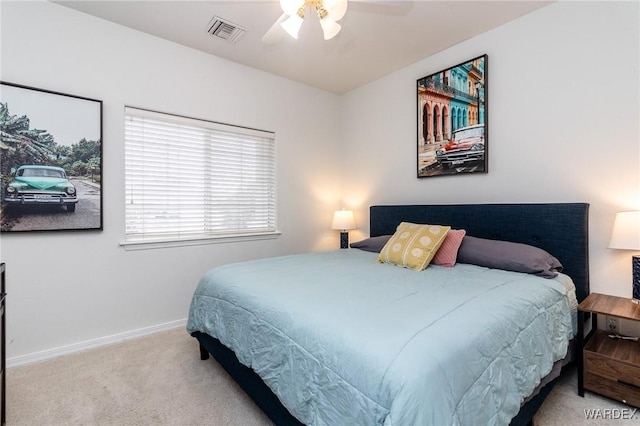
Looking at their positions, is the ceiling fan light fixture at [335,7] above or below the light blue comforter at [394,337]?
above

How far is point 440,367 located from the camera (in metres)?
0.97

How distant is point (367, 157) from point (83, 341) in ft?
11.1

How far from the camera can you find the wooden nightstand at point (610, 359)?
5.47 ft

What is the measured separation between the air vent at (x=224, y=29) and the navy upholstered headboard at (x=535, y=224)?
238cm

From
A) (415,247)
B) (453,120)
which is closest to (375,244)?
(415,247)

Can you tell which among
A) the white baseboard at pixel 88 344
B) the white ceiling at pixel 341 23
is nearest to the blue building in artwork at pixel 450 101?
the white ceiling at pixel 341 23

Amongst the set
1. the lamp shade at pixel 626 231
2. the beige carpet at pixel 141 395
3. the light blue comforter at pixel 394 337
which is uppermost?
the lamp shade at pixel 626 231

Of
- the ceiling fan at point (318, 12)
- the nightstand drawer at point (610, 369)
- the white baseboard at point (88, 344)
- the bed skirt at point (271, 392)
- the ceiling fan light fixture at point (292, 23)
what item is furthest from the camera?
the white baseboard at point (88, 344)

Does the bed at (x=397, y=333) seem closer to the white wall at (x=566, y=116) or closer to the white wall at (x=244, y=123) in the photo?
the white wall at (x=566, y=116)

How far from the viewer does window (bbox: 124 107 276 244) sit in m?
2.75

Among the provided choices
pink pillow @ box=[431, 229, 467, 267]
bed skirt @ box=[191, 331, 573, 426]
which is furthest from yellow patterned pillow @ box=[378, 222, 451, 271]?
bed skirt @ box=[191, 331, 573, 426]

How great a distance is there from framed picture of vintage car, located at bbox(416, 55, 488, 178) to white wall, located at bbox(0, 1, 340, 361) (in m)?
1.72

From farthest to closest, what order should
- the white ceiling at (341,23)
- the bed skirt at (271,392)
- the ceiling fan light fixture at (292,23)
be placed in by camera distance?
the white ceiling at (341,23), the ceiling fan light fixture at (292,23), the bed skirt at (271,392)

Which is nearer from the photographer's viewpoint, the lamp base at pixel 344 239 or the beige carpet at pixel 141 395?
the beige carpet at pixel 141 395
